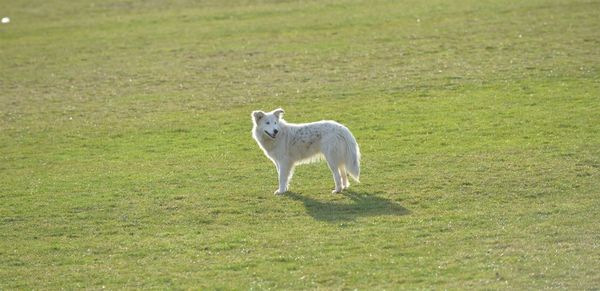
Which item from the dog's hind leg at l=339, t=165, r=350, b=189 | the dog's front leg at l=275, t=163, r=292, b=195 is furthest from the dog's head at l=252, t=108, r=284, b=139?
the dog's hind leg at l=339, t=165, r=350, b=189

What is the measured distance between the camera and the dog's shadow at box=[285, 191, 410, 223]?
18.9 meters

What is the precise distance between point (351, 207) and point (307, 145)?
2000 mm

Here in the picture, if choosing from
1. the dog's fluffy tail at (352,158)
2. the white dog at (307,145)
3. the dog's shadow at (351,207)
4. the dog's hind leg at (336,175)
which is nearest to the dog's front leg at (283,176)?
the white dog at (307,145)

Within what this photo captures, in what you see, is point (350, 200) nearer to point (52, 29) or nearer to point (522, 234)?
point (522, 234)

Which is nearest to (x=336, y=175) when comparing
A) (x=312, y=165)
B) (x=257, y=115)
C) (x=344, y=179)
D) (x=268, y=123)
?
(x=344, y=179)

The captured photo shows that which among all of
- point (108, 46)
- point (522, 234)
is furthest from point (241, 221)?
point (108, 46)

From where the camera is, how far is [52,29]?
52500 mm

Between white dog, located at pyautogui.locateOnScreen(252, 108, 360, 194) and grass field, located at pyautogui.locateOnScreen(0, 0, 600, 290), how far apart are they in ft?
1.96

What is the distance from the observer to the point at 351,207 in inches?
766

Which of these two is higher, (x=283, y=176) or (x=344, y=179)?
(x=283, y=176)

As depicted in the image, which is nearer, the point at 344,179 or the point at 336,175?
the point at 336,175

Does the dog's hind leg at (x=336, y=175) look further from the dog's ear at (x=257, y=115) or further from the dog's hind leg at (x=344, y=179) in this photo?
the dog's ear at (x=257, y=115)

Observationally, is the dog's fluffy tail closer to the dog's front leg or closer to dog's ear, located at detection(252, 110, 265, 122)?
the dog's front leg

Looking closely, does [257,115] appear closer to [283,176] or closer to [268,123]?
[268,123]
